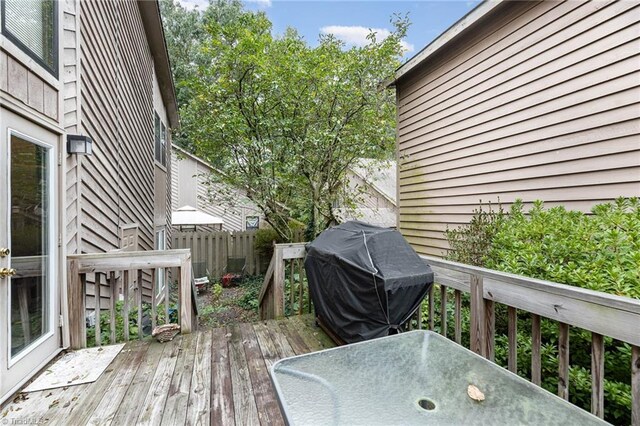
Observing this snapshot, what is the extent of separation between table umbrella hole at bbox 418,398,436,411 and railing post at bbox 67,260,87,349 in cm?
307

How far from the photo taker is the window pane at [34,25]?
7.37 feet

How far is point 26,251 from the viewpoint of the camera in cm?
235

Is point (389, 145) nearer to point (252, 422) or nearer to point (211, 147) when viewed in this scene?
point (211, 147)

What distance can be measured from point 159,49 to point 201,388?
854cm

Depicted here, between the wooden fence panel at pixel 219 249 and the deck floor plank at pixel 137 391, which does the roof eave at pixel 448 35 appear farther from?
the wooden fence panel at pixel 219 249

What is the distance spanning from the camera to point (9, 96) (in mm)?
2098

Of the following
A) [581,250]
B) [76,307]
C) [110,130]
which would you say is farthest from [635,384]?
[110,130]

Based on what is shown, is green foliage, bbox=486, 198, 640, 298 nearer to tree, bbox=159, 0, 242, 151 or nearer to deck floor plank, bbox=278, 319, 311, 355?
deck floor plank, bbox=278, 319, 311, 355

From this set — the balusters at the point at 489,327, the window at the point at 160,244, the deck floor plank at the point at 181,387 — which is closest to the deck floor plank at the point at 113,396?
the deck floor plank at the point at 181,387

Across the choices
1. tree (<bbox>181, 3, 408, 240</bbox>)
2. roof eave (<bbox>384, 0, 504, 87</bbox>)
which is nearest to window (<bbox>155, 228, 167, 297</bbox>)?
tree (<bbox>181, 3, 408, 240</bbox>)

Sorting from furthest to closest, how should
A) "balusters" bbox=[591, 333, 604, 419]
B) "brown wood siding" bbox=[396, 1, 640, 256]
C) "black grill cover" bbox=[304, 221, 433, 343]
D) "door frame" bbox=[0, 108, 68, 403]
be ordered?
"brown wood siding" bbox=[396, 1, 640, 256], "door frame" bbox=[0, 108, 68, 403], "black grill cover" bbox=[304, 221, 433, 343], "balusters" bbox=[591, 333, 604, 419]

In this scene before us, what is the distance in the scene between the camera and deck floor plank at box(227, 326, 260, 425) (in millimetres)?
1925

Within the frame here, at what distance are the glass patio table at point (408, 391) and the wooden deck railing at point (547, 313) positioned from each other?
50 centimetres

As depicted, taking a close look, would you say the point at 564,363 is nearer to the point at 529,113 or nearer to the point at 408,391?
the point at 408,391
